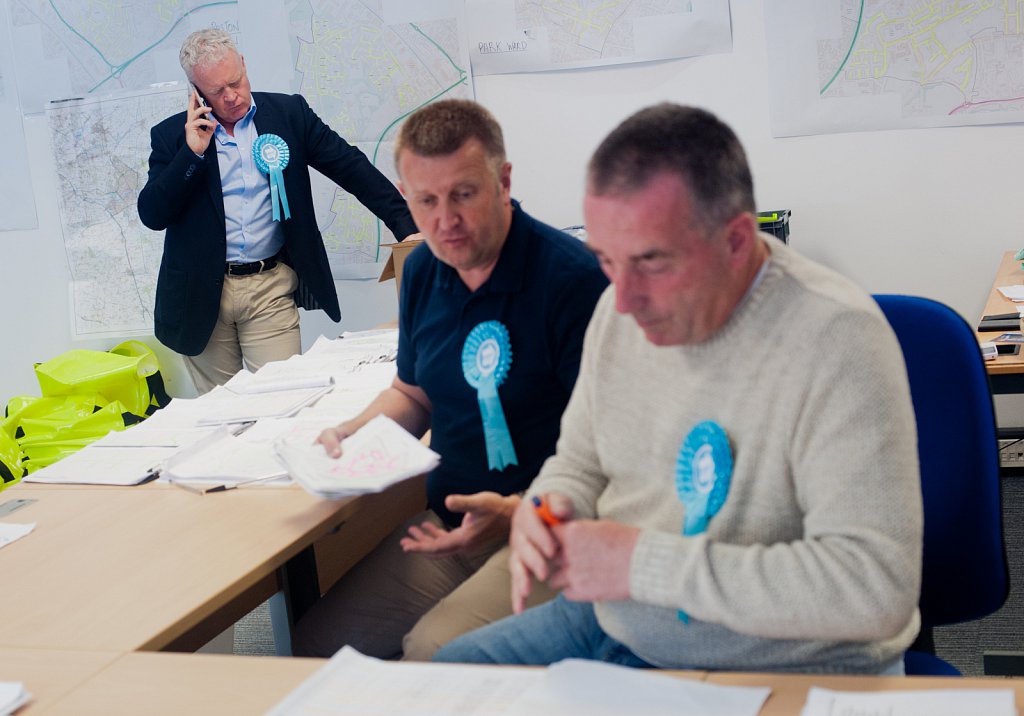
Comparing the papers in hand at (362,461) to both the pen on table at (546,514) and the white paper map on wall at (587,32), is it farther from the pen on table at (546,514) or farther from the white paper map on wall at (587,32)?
the white paper map on wall at (587,32)

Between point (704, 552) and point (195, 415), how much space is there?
5.30 ft

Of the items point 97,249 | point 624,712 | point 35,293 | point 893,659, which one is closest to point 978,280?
point 893,659

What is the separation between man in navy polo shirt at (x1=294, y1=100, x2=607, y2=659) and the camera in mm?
1729

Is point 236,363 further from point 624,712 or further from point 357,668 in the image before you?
point 624,712

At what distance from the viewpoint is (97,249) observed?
4.55 metres

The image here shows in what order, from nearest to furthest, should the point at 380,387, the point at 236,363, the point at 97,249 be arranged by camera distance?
the point at 380,387 → the point at 236,363 → the point at 97,249

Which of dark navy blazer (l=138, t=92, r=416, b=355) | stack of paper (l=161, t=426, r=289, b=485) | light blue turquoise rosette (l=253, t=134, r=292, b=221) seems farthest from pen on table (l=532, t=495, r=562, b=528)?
light blue turquoise rosette (l=253, t=134, r=292, b=221)

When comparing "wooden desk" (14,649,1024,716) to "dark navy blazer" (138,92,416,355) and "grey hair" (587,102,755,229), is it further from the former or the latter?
"dark navy blazer" (138,92,416,355)

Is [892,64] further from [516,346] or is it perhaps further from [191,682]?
[191,682]

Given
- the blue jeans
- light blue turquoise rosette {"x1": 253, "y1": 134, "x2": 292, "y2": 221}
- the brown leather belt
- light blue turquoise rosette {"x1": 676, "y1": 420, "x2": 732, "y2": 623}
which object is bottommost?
the blue jeans

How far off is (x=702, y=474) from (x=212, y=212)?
107 inches

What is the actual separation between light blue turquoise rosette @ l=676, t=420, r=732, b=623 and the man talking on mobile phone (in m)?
2.50

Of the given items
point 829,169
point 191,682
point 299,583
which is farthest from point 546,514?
point 829,169

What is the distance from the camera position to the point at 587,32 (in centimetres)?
370
